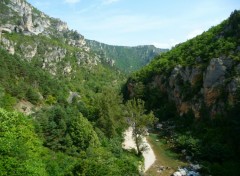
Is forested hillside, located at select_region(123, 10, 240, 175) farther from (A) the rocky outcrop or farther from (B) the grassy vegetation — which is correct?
(B) the grassy vegetation

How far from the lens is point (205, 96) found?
7675 centimetres

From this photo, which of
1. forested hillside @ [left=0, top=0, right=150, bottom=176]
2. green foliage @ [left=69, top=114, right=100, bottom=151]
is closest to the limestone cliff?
forested hillside @ [left=0, top=0, right=150, bottom=176]

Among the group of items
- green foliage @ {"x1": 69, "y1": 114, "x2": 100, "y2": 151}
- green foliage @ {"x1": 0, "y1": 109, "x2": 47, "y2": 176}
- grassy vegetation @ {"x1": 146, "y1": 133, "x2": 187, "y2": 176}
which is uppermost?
green foliage @ {"x1": 0, "y1": 109, "x2": 47, "y2": 176}

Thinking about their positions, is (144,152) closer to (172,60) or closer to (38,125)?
(38,125)

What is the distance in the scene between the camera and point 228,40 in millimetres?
84000

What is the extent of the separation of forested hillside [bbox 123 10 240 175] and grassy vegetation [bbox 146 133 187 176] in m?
2.39

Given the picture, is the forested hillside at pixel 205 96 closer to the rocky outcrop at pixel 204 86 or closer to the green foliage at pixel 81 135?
the rocky outcrop at pixel 204 86

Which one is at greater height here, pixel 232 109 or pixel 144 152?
pixel 232 109

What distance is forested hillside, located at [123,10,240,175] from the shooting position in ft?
192

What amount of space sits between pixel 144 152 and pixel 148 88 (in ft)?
168

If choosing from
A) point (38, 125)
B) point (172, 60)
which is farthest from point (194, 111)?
point (38, 125)

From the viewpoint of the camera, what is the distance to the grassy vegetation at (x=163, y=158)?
54.3 m

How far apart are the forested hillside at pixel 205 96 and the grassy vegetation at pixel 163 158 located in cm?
239

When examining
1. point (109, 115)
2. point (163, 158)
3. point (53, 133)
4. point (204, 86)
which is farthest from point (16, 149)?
point (204, 86)
